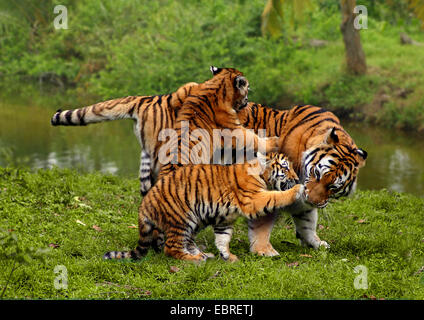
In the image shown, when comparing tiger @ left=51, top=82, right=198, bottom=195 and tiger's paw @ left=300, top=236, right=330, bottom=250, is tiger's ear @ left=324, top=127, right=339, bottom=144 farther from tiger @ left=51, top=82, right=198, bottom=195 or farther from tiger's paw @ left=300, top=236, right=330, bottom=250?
tiger @ left=51, top=82, right=198, bottom=195

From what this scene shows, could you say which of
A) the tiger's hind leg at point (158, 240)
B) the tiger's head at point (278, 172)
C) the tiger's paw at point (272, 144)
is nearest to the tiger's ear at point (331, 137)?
the tiger's head at point (278, 172)

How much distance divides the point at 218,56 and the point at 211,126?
36.9 feet

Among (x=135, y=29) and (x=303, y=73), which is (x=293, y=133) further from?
(x=135, y=29)

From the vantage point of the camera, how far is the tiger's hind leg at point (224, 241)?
16.5 feet

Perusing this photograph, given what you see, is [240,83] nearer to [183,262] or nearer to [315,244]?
[315,244]

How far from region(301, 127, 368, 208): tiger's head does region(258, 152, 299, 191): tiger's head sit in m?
0.12

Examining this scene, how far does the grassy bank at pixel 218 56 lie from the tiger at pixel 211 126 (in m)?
9.35

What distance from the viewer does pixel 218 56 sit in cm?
1656

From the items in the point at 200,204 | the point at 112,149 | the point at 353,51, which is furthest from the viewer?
the point at 353,51

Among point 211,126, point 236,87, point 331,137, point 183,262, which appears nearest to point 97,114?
point 211,126

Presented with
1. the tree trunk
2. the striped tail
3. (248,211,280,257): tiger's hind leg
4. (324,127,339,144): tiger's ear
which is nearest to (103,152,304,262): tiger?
(248,211,280,257): tiger's hind leg

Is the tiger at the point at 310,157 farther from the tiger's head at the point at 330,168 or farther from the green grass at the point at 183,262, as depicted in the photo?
the green grass at the point at 183,262
